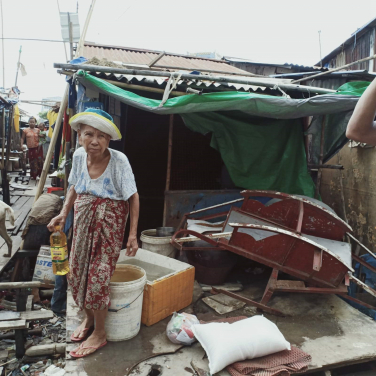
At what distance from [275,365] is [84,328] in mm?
1846

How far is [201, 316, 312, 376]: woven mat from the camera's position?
2.58 m

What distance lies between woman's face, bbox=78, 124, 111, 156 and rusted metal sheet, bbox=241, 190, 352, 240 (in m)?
2.74

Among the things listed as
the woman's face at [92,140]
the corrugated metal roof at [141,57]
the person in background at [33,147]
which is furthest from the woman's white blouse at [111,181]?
the person in background at [33,147]

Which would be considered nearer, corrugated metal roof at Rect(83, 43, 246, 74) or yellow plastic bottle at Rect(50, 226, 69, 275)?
yellow plastic bottle at Rect(50, 226, 69, 275)

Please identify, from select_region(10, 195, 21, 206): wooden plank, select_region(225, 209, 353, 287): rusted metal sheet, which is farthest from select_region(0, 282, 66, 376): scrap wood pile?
select_region(10, 195, 21, 206): wooden plank

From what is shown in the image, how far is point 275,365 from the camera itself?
2.67 metres

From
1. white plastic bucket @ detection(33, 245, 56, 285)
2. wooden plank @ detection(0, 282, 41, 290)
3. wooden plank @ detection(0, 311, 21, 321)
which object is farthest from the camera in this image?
white plastic bucket @ detection(33, 245, 56, 285)

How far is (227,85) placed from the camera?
4973mm

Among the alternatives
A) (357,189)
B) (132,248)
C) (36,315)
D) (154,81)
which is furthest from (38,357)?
(357,189)

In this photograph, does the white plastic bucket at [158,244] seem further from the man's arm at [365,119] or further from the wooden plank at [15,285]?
the man's arm at [365,119]

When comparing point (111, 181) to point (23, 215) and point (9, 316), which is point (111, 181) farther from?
point (23, 215)

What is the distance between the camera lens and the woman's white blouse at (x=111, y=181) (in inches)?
110

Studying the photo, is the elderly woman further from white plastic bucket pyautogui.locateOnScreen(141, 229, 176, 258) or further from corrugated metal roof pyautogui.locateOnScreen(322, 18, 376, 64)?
corrugated metal roof pyautogui.locateOnScreen(322, 18, 376, 64)

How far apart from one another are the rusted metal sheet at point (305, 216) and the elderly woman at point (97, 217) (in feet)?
8.36
